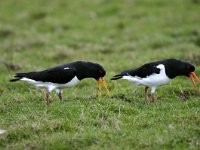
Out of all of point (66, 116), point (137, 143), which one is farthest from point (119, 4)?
point (137, 143)

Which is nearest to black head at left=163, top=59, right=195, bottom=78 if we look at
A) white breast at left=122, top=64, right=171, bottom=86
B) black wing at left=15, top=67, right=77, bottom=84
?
white breast at left=122, top=64, right=171, bottom=86

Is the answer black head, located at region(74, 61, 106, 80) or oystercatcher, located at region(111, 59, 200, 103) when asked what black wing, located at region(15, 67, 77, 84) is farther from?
oystercatcher, located at region(111, 59, 200, 103)

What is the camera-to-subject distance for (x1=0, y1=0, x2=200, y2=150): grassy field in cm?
819

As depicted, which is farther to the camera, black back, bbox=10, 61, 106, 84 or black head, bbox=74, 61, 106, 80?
black head, bbox=74, 61, 106, 80

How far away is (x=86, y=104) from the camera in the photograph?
32.9 feet

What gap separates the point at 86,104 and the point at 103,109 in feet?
1.79

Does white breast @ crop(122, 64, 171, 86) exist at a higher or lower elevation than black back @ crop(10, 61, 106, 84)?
lower

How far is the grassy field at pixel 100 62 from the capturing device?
8188 mm

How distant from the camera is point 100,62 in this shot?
15250 millimetres

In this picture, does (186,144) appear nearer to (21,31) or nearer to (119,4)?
(21,31)

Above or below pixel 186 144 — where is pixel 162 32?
above

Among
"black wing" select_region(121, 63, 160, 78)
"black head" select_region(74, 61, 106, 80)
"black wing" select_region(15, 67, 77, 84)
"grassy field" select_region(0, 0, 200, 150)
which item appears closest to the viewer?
"grassy field" select_region(0, 0, 200, 150)

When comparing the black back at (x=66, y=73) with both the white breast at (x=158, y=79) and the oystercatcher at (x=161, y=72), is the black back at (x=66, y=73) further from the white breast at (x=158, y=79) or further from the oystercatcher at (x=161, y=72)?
the white breast at (x=158, y=79)

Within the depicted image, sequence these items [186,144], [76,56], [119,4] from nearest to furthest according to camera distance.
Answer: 1. [186,144]
2. [76,56]
3. [119,4]
